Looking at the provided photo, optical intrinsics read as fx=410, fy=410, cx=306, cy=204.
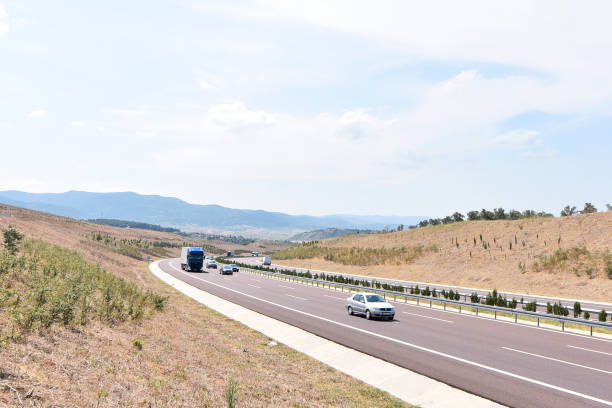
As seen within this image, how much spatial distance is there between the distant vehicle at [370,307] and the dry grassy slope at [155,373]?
26.0ft

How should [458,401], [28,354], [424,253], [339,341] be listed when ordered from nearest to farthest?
[28,354], [458,401], [339,341], [424,253]

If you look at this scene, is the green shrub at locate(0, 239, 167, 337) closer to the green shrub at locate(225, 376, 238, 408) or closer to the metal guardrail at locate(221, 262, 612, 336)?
the green shrub at locate(225, 376, 238, 408)

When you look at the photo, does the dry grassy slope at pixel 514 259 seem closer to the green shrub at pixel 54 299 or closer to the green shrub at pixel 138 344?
the green shrub at pixel 54 299

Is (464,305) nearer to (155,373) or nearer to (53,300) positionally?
(155,373)

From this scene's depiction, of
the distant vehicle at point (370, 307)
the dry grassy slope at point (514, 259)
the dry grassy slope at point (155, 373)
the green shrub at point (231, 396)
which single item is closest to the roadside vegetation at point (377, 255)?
the dry grassy slope at point (514, 259)

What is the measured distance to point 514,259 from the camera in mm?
52500

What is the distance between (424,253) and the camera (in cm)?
6862

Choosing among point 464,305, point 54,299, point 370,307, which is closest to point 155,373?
point 54,299

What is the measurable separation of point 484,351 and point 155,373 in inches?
452

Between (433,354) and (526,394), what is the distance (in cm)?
424

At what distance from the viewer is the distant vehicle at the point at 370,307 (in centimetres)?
2197

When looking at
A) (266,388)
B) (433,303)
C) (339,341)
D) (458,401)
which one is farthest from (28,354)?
(433,303)

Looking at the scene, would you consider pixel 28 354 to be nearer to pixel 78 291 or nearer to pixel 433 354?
pixel 78 291

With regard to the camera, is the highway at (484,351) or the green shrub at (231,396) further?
the highway at (484,351)
